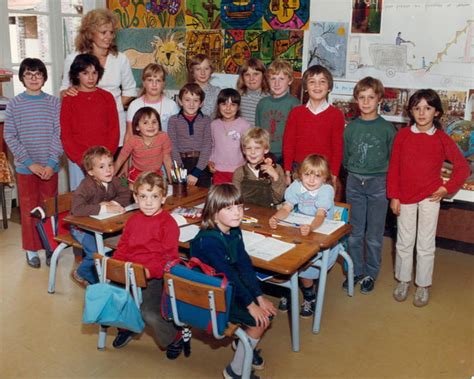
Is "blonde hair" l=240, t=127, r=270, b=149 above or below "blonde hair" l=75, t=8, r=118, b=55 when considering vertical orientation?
below

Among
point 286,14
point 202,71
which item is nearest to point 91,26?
point 202,71

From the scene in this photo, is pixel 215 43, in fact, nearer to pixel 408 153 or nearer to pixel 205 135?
pixel 205 135

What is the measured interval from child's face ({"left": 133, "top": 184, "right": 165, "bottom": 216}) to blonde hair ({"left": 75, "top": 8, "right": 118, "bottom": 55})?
1.89m

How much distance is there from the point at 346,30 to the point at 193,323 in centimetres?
298

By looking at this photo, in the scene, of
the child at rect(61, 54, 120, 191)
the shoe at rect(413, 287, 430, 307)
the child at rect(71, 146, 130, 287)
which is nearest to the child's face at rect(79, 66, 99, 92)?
the child at rect(61, 54, 120, 191)

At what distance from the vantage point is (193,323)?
2.40 meters

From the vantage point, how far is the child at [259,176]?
3338 mm

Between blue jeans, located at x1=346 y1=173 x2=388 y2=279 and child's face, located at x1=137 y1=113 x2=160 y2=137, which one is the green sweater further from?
child's face, located at x1=137 y1=113 x2=160 y2=137

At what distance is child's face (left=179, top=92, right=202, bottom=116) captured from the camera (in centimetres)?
392

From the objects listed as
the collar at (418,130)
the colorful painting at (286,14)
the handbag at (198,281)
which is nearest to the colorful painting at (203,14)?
the colorful painting at (286,14)

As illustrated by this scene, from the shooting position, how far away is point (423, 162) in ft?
11.1

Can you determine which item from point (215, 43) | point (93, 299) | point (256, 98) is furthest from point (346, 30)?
point (93, 299)

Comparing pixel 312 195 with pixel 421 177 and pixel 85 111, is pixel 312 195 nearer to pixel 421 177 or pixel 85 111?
pixel 421 177

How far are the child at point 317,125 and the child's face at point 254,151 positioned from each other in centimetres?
37
